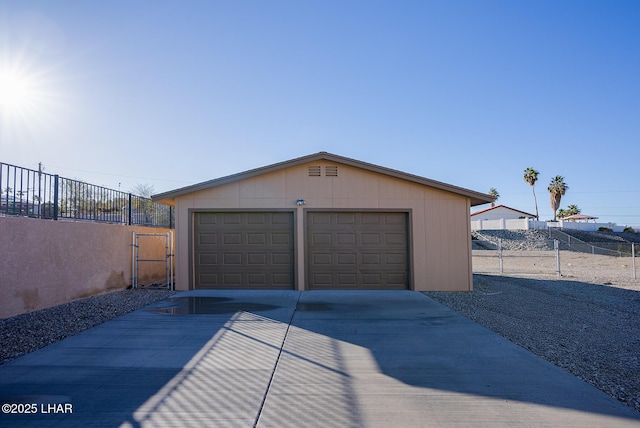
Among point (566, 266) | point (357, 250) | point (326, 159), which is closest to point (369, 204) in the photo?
point (357, 250)

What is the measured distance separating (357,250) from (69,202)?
25.1 ft

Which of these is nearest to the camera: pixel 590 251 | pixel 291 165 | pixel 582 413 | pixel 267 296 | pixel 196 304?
pixel 582 413

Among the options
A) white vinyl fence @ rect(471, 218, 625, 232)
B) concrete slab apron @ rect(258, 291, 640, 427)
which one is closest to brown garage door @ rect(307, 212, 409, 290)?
concrete slab apron @ rect(258, 291, 640, 427)

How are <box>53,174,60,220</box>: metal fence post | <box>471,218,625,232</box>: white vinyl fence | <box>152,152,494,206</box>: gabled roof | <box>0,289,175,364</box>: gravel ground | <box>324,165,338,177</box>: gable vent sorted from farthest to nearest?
<box>471,218,625,232</box>: white vinyl fence
<box>324,165,338,177</box>: gable vent
<box>152,152,494,206</box>: gabled roof
<box>53,174,60,220</box>: metal fence post
<box>0,289,175,364</box>: gravel ground

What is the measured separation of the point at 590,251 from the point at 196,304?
31.8 meters

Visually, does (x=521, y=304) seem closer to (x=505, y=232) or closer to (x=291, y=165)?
(x=291, y=165)

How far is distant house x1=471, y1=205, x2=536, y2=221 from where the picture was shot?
2248 inches

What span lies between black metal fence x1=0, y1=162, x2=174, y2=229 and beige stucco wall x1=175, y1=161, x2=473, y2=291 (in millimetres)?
1993

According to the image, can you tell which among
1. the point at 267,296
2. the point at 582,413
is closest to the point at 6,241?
the point at 267,296

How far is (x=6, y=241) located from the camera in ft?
25.4

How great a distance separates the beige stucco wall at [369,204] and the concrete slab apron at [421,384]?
481cm

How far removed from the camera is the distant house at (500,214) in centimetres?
5709

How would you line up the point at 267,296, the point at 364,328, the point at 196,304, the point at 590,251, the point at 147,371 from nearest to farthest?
the point at 147,371
the point at 364,328
the point at 196,304
the point at 267,296
the point at 590,251

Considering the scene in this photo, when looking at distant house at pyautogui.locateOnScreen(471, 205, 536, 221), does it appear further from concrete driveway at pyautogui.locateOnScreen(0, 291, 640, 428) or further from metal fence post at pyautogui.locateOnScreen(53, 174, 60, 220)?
metal fence post at pyautogui.locateOnScreen(53, 174, 60, 220)
